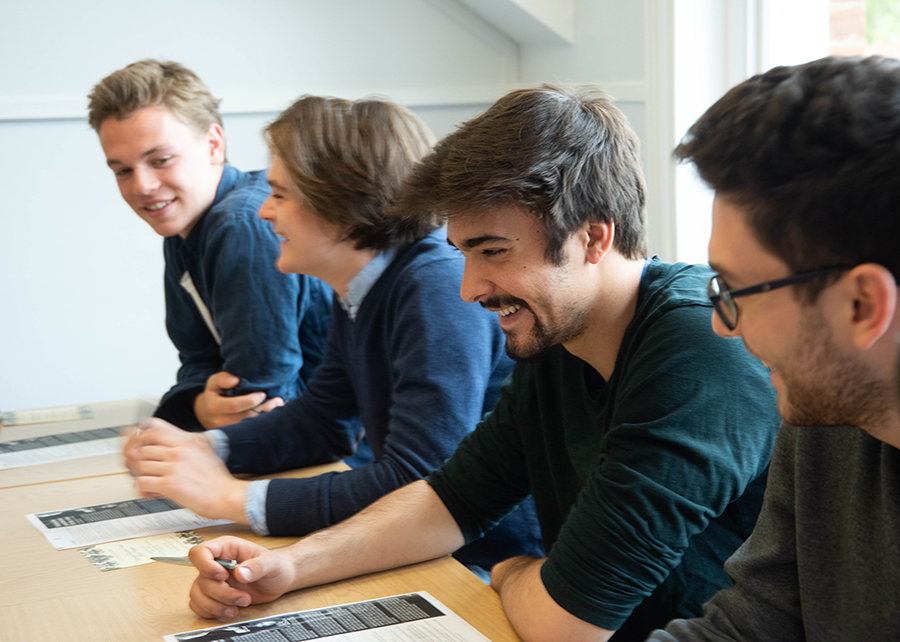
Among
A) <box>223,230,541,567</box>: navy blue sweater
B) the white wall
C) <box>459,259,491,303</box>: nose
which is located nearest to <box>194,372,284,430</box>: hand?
<box>223,230,541,567</box>: navy blue sweater

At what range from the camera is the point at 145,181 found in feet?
7.15

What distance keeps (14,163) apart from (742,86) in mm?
3020

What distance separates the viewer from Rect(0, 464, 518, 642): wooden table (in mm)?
1035

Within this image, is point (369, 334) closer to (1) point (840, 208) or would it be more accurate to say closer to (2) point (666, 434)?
(2) point (666, 434)

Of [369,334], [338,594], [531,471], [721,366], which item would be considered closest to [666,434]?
[721,366]

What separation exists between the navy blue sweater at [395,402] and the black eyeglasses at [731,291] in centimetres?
68

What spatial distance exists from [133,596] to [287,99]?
2.58 meters

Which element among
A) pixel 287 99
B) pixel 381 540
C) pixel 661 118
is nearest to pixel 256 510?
A: pixel 381 540

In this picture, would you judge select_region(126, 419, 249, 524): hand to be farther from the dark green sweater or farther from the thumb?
the dark green sweater

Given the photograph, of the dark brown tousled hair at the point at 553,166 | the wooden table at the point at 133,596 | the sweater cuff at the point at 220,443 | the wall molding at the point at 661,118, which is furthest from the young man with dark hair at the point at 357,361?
the wall molding at the point at 661,118

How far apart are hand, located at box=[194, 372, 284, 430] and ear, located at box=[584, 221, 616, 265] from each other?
0.97m

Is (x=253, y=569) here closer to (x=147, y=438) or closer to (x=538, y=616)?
(x=538, y=616)

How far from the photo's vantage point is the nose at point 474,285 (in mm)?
1195

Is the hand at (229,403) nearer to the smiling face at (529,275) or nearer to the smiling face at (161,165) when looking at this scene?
the smiling face at (161,165)
